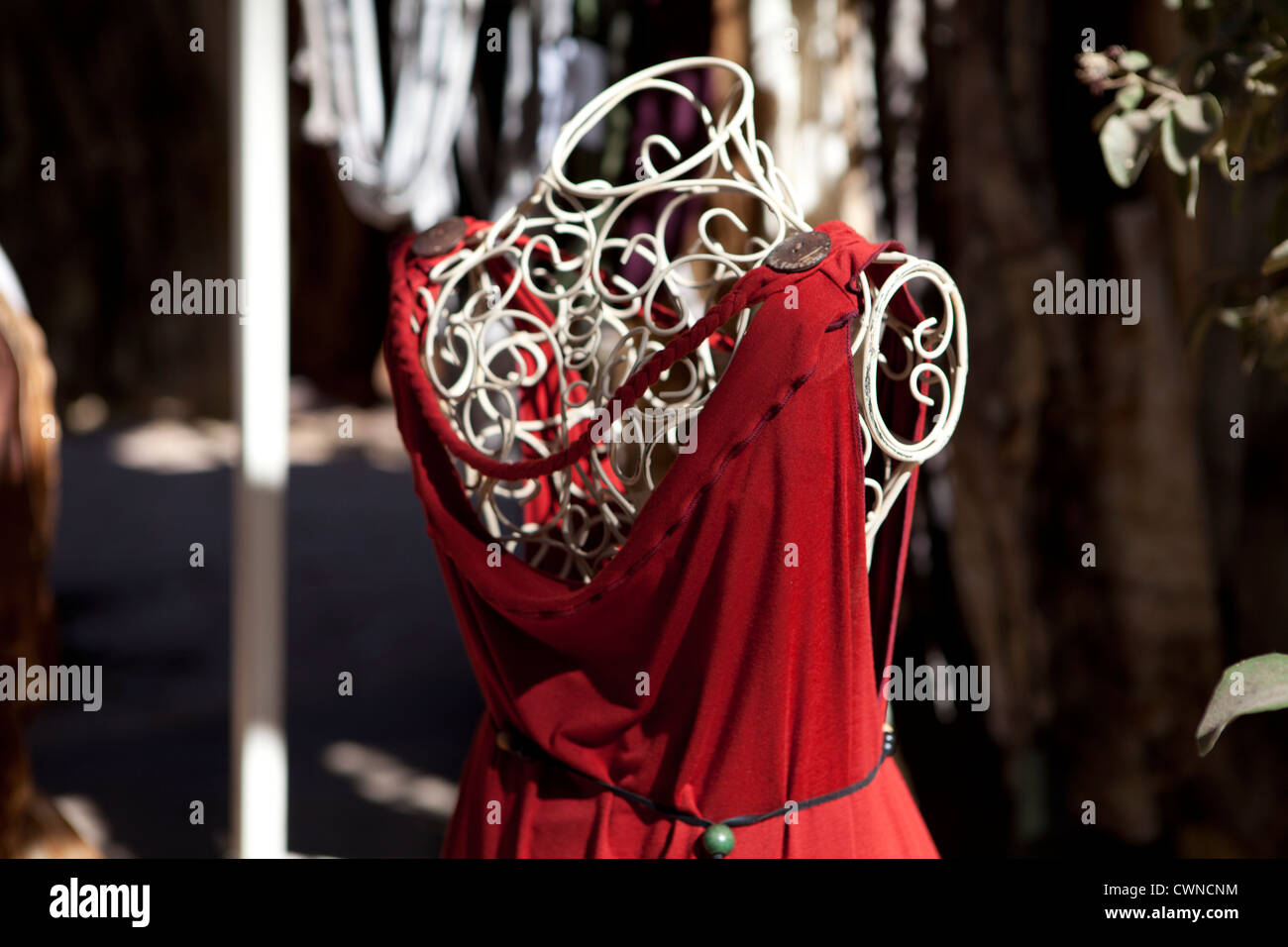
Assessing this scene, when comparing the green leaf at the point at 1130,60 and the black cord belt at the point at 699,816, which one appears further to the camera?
the green leaf at the point at 1130,60

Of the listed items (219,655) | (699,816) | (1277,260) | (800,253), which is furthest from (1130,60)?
(219,655)

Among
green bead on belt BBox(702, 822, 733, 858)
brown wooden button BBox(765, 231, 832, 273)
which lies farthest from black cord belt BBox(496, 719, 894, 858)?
brown wooden button BBox(765, 231, 832, 273)

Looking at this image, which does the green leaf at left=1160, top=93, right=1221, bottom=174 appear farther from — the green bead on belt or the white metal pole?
the white metal pole

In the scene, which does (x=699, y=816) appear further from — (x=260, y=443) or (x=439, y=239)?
(x=260, y=443)

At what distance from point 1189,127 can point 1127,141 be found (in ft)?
0.20

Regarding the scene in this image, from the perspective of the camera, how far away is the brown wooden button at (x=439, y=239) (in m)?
1.21

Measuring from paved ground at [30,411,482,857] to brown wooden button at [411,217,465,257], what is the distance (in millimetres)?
1223

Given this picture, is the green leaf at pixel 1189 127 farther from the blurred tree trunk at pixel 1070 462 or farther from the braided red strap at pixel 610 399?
the blurred tree trunk at pixel 1070 462

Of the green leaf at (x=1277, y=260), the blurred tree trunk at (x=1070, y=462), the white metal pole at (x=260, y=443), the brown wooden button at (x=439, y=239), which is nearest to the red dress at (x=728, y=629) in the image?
the brown wooden button at (x=439, y=239)

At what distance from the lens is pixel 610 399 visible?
1.02 m

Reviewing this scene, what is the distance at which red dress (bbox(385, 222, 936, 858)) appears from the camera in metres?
0.95

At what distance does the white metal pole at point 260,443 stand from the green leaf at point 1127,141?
106 cm

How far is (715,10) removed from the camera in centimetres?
190
